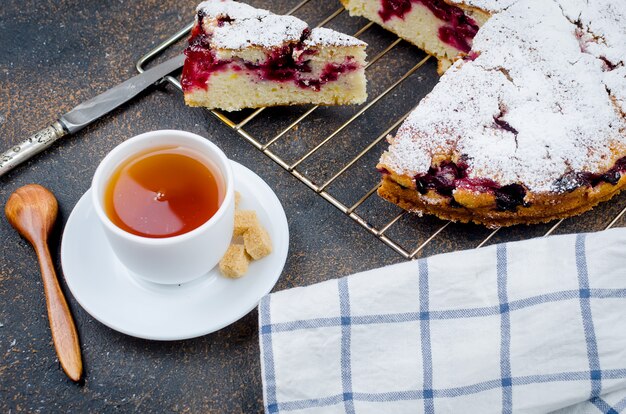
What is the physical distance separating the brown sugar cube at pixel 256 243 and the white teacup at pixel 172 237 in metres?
0.07

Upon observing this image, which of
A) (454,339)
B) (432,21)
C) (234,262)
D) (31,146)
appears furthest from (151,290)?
(432,21)

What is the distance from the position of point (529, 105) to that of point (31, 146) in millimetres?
1578

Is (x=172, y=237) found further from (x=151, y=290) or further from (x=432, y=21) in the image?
(x=432, y=21)

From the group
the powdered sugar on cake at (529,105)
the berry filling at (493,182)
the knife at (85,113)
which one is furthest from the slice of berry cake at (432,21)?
the knife at (85,113)

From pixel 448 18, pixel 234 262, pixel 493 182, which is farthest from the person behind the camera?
pixel 448 18

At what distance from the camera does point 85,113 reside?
2680mm

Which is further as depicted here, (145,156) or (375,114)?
(375,114)

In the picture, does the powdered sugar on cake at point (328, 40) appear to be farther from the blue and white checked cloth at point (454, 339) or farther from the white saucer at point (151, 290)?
the blue and white checked cloth at point (454, 339)

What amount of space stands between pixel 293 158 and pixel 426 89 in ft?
1.81

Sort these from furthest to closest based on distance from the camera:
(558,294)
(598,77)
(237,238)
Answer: (598,77) → (237,238) → (558,294)

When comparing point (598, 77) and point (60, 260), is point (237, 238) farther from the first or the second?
point (598, 77)

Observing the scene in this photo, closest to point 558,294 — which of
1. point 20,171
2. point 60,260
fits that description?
point 60,260

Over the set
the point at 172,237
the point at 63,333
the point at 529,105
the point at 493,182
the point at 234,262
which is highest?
the point at 529,105

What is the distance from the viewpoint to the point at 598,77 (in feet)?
8.48
